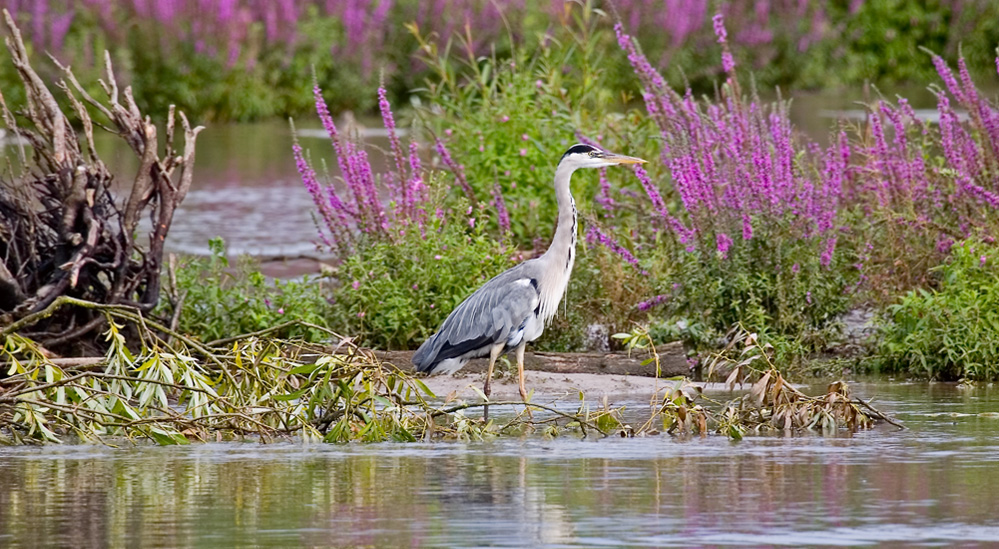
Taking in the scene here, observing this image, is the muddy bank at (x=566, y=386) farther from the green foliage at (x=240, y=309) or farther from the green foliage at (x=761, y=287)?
the green foliage at (x=240, y=309)

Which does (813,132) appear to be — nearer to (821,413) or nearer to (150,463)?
(821,413)

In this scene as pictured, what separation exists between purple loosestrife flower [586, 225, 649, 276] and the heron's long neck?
1.05 meters

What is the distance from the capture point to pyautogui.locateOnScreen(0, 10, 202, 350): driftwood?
1066 centimetres

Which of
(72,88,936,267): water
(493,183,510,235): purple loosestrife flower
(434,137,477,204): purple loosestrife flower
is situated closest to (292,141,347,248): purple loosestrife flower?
(72,88,936,267): water

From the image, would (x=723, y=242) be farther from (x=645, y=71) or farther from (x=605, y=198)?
(x=605, y=198)

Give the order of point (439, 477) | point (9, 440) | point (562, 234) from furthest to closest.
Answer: point (562, 234)
point (9, 440)
point (439, 477)

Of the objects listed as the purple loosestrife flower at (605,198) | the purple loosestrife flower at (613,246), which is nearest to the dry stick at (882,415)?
the purple loosestrife flower at (613,246)

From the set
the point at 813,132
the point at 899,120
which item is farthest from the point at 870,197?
the point at 813,132

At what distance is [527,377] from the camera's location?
11.3 meters

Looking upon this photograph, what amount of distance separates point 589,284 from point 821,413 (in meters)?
3.51

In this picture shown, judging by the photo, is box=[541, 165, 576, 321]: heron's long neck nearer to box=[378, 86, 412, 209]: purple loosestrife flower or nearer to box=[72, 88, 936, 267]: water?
box=[378, 86, 412, 209]: purple loosestrife flower

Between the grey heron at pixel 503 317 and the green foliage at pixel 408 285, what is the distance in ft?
3.46

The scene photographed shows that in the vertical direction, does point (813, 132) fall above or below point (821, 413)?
above

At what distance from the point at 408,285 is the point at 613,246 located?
1.53 m
